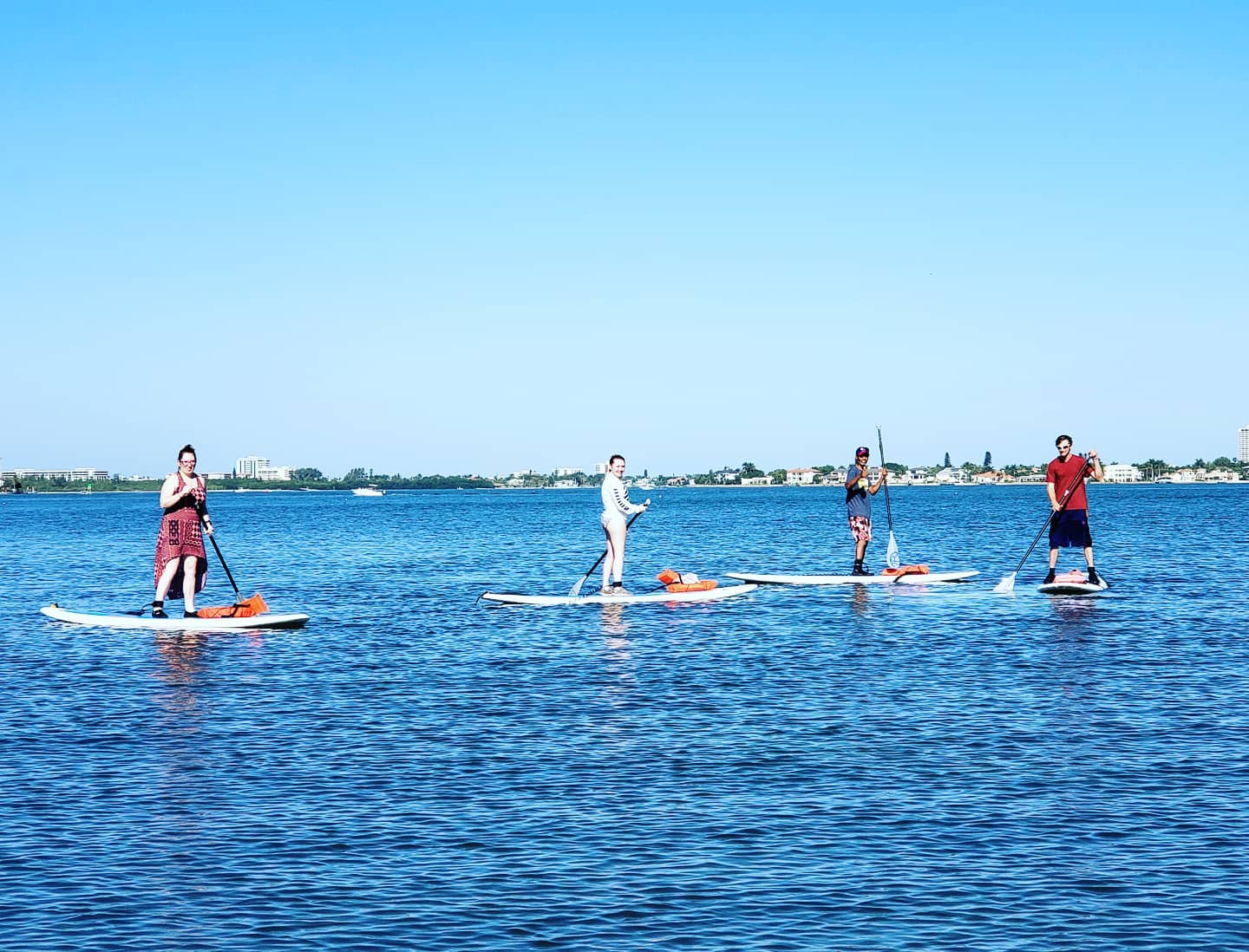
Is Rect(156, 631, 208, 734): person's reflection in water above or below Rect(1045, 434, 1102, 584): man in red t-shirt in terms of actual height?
below

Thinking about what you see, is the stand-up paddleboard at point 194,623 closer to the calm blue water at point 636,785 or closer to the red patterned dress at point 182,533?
the calm blue water at point 636,785

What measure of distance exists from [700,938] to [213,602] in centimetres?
2945

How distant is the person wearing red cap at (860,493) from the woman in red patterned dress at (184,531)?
46.6 ft

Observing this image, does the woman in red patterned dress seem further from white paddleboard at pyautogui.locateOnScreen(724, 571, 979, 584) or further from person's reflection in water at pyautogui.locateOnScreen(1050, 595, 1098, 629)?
white paddleboard at pyautogui.locateOnScreen(724, 571, 979, 584)

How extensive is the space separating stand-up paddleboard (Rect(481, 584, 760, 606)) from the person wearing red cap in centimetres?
321

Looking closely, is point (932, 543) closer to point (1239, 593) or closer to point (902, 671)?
point (1239, 593)

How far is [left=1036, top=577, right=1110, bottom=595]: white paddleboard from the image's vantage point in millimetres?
31156

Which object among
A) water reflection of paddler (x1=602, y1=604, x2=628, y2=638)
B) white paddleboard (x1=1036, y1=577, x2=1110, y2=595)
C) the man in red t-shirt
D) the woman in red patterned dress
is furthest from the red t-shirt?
the woman in red patterned dress

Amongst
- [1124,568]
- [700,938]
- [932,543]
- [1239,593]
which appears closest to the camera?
[700,938]

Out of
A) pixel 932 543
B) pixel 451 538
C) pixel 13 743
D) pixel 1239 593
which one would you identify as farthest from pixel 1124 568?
pixel 451 538

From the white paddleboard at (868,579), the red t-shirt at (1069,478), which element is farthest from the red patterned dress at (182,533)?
the red t-shirt at (1069,478)

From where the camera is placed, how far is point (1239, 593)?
33.0 m

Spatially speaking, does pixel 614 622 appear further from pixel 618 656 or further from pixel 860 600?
pixel 860 600

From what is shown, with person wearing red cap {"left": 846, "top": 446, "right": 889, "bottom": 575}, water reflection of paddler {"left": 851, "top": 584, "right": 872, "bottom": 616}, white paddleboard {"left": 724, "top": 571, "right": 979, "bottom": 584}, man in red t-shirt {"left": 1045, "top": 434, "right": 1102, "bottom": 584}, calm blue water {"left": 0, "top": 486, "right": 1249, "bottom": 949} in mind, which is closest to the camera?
calm blue water {"left": 0, "top": 486, "right": 1249, "bottom": 949}
